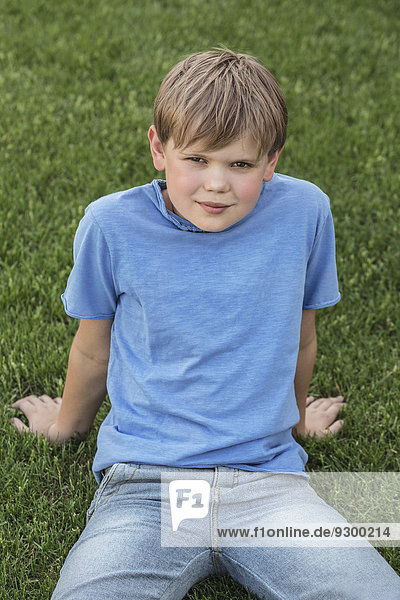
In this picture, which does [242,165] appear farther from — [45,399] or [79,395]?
[45,399]

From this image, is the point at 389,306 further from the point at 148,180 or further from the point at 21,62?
the point at 21,62

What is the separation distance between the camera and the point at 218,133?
1911mm

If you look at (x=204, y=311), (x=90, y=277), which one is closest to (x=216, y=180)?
(x=204, y=311)

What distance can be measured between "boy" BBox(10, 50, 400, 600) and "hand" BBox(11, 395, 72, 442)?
0.49 meters

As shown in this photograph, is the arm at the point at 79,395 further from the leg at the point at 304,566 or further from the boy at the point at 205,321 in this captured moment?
the leg at the point at 304,566

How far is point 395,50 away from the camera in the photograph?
18.2 ft

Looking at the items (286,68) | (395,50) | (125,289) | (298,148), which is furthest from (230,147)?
(395,50)

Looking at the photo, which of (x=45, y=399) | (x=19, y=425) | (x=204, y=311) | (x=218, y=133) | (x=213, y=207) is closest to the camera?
(x=218, y=133)

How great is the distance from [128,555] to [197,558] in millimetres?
231

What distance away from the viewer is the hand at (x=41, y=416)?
2.76 meters

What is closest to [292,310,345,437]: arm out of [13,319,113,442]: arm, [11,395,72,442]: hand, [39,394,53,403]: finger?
[13,319,113,442]: arm

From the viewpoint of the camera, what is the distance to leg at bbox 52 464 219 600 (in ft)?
6.24

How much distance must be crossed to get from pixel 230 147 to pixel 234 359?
67cm

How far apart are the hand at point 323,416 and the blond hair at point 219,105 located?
130cm
